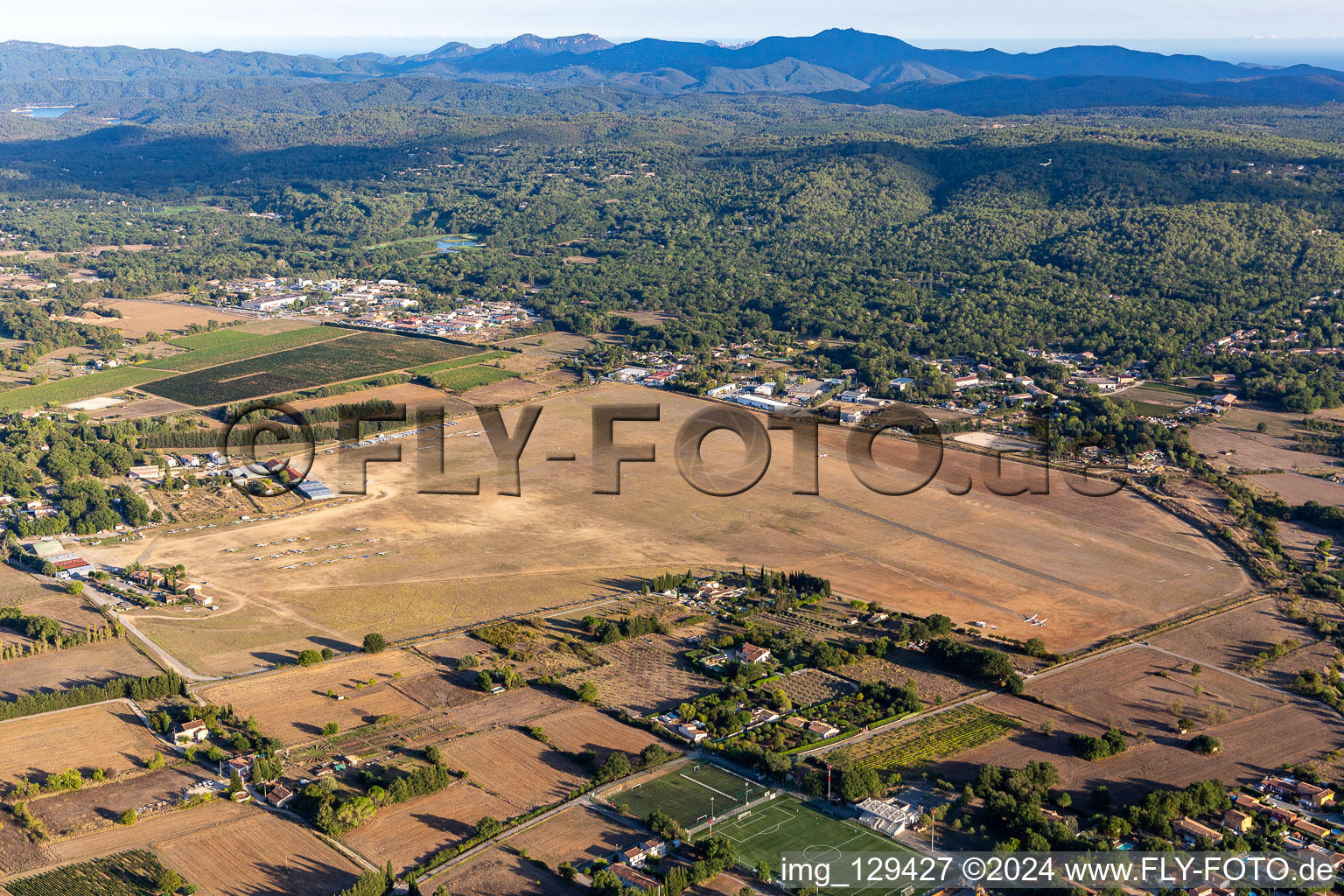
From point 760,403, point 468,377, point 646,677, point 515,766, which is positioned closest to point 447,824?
point 515,766

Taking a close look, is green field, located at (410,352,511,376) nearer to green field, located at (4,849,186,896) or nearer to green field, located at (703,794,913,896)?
green field, located at (4,849,186,896)

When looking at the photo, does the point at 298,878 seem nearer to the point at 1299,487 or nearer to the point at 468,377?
the point at 1299,487

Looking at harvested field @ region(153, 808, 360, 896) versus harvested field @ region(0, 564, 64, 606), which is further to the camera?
harvested field @ region(0, 564, 64, 606)

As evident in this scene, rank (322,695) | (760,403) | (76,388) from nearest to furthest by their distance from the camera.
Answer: (322,695)
(760,403)
(76,388)

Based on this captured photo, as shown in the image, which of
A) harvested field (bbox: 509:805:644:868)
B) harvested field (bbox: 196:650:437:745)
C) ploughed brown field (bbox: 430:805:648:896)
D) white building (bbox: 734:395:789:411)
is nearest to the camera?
ploughed brown field (bbox: 430:805:648:896)

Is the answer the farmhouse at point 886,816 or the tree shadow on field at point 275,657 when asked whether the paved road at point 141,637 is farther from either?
the farmhouse at point 886,816

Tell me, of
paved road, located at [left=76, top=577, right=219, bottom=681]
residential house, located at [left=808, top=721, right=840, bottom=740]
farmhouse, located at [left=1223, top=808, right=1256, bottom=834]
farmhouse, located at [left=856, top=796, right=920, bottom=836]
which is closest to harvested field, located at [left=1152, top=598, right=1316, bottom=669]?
farmhouse, located at [left=1223, top=808, right=1256, bottom=834]
